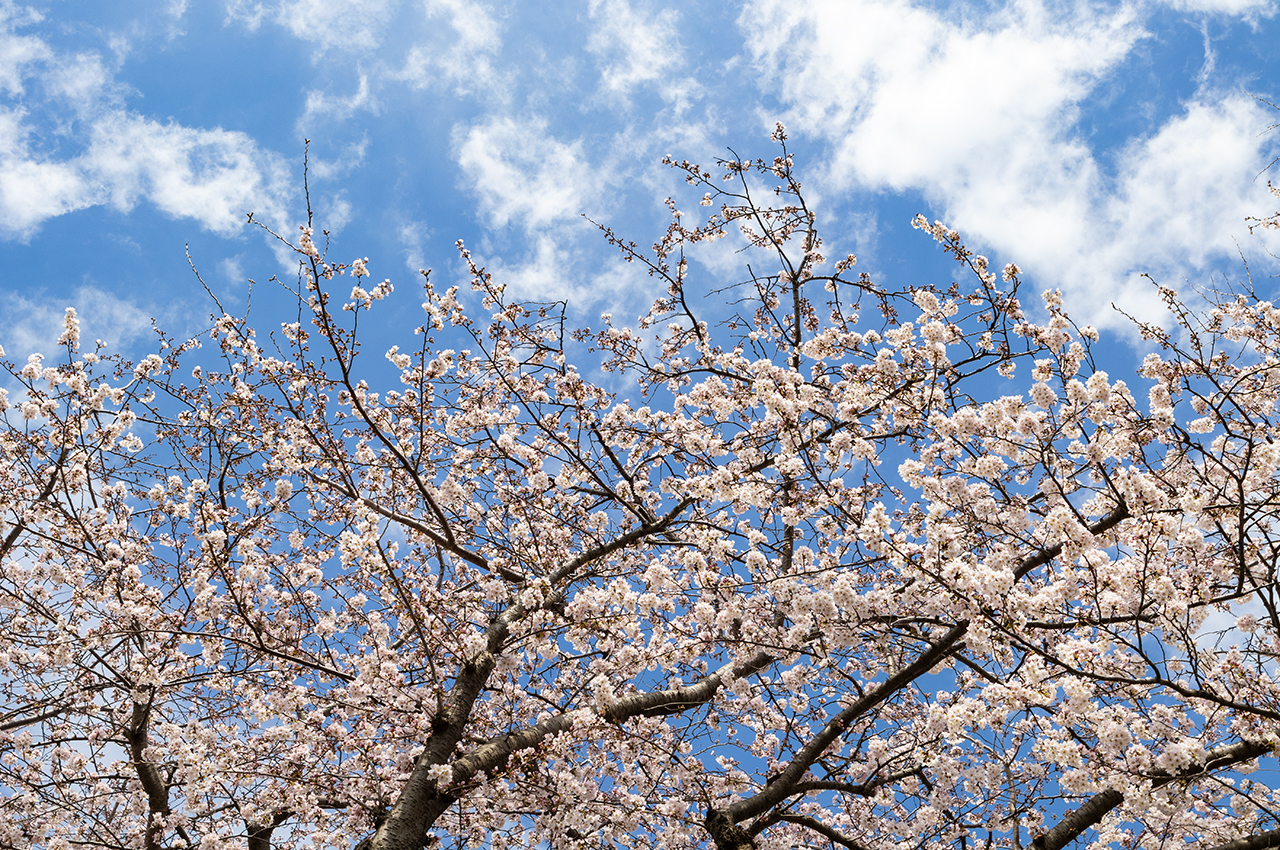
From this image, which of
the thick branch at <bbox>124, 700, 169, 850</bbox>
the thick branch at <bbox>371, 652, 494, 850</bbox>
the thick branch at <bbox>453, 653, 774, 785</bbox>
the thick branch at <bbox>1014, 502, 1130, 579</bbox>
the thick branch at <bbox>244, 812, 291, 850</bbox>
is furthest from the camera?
the thick branch at <bbox>244, 812, 291, 850</bbox>

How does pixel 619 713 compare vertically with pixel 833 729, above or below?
above

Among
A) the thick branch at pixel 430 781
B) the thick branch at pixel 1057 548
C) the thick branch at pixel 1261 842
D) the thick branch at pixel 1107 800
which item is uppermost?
the thick branch at pixel 1057 548

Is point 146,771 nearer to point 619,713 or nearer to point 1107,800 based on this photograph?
point 619,713

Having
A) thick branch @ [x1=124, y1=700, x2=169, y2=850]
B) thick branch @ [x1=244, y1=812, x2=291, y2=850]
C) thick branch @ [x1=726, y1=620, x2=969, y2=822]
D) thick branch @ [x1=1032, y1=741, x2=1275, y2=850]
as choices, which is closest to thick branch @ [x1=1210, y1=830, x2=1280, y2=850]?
thick branch @ [x1=1032, y1=741, x2=1275, y2=850]

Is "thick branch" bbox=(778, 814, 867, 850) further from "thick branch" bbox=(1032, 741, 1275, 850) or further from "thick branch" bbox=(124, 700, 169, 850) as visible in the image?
"thick branch" bbox=(124, 700, 169, 850)

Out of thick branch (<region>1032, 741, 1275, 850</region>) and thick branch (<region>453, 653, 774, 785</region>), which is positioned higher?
thick branch (<region>453, 653, 774, 785</region>)

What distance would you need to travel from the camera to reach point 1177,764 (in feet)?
14.7

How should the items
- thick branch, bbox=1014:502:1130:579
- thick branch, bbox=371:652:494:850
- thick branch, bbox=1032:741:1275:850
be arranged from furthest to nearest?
1. thick branch, bbox=371:652:494:850
2. thick branch, bbox=1014:502:1130:579
3. thick branch, bbox=1032:741:1275:850

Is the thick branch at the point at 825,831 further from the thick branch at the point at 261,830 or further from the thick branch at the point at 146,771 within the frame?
the thick branch at the point at 146,771

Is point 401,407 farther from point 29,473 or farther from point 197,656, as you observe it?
point 29,473

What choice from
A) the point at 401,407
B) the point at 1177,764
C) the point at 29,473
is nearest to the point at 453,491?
the point at 401,407

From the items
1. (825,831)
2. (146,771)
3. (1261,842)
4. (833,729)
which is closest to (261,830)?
(146,771)

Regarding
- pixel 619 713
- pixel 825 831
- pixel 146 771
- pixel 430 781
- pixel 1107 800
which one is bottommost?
pixel 1107 800

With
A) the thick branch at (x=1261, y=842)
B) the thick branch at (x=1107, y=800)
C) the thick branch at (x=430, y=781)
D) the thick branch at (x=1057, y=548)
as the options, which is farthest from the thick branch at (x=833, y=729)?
the thick branch at (x=430, y=781)
